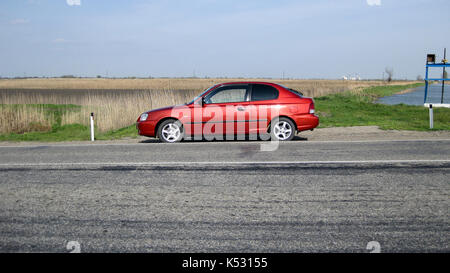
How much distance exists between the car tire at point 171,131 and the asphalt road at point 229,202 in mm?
3017

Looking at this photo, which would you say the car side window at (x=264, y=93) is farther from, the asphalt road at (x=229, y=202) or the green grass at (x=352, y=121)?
the green grass at (x=352, y=121)

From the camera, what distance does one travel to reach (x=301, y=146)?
33.8ft

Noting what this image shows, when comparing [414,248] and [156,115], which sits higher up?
[156,115]

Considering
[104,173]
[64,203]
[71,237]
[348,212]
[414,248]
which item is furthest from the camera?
[104,173]

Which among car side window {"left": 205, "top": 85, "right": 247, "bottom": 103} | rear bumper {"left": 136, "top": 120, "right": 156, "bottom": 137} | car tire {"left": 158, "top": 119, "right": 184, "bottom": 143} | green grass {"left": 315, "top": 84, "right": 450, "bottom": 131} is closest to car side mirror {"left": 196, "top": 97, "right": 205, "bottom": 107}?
car side window {"left": 205, "top": 85, "right": 247, "bottom": 103}

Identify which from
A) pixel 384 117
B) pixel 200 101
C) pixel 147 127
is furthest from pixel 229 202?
pixel 384 117

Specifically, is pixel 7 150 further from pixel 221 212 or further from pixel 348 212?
pixel 348 212

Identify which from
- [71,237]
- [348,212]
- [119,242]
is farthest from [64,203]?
[348,212]

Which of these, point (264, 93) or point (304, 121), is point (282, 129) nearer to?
point (304, 121)

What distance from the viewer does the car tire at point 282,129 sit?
38.7 ft

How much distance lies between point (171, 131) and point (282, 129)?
9.98 ft

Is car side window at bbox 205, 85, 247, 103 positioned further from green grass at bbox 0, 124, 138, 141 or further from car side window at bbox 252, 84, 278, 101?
green grass at bbox 0, 124, 138, 141

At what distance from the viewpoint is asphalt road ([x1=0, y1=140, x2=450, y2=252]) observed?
4020mm

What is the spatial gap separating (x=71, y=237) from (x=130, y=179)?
2576 millimetres
